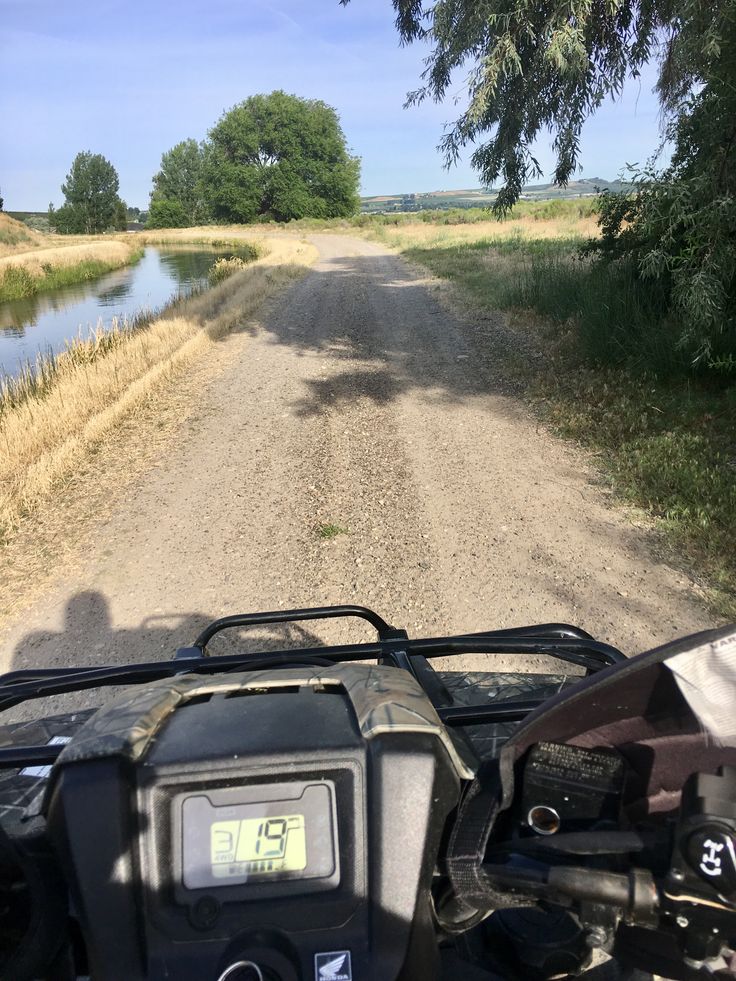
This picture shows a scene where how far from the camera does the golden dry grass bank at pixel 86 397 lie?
6648 mm


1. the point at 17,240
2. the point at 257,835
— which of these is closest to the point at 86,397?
the point at 257,835

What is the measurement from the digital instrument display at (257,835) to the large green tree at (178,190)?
107 meters

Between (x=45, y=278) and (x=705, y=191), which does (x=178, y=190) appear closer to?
(x=45, y=278)

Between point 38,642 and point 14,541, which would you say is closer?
point 38,642

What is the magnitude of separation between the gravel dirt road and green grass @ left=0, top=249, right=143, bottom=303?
27.7 metres

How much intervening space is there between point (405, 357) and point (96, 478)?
18.4 feet

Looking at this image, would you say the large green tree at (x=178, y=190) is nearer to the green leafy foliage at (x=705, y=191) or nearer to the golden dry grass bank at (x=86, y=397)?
the golden dry grass bank at (x=86, y=397)

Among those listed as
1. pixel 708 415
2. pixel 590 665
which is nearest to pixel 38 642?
pixel 590 665

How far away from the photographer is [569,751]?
4.53 ft

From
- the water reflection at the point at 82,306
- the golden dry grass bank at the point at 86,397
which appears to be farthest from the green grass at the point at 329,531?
the water reflection at the point at 82,306

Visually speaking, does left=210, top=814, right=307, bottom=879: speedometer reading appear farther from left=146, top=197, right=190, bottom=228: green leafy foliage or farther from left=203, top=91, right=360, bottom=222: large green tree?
left=146, top=197, right=190, bottom=228: green leafy foliage

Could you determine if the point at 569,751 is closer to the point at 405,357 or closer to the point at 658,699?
the point at 658,699

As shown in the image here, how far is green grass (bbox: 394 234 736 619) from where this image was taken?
5.11 meters

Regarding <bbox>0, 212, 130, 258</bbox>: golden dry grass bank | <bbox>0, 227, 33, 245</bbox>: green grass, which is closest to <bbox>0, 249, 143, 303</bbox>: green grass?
<bbox>0, 212, 130, 258</bbox>: golden dry grass bank
